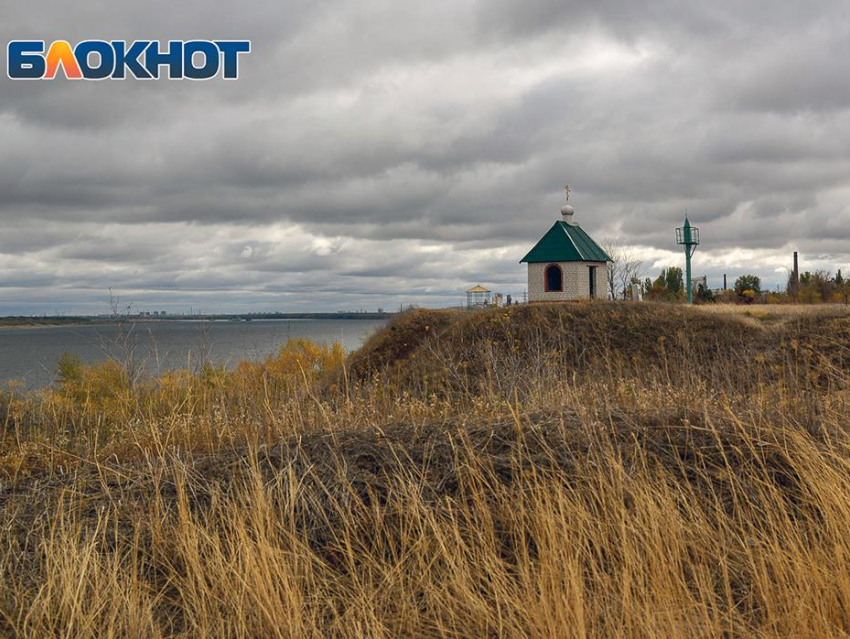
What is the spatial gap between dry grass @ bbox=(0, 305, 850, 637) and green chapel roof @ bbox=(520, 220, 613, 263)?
102 ft

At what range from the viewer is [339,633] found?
4145 millimetres

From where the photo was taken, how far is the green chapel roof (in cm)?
3820

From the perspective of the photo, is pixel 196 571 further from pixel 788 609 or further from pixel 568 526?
pixel 788 609

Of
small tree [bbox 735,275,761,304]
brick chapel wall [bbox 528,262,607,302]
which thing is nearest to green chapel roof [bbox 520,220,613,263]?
brick chapel wall [bbox 528,262,607,302]

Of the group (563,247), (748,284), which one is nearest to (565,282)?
(563,247)

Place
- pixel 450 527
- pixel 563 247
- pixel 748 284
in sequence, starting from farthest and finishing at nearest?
pixel 748 284 < pixel 563 247 < pixel 450 527

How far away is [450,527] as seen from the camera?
4.91 meters

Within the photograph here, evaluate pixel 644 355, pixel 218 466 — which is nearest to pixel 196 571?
pixel 218 466

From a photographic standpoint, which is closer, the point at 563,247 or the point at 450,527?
the point at 450,527

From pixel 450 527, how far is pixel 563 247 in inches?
1369

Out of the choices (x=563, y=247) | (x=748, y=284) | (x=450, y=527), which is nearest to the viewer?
(x=450, y=527)

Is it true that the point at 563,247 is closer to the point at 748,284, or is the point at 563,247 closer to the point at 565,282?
the point at 565,282

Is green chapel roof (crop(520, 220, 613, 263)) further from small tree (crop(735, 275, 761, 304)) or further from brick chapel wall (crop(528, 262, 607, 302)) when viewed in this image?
small tree (crop(735, 275, 761, 304))

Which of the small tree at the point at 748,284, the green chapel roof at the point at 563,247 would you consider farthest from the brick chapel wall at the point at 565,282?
the small tree at the point at 748,284
